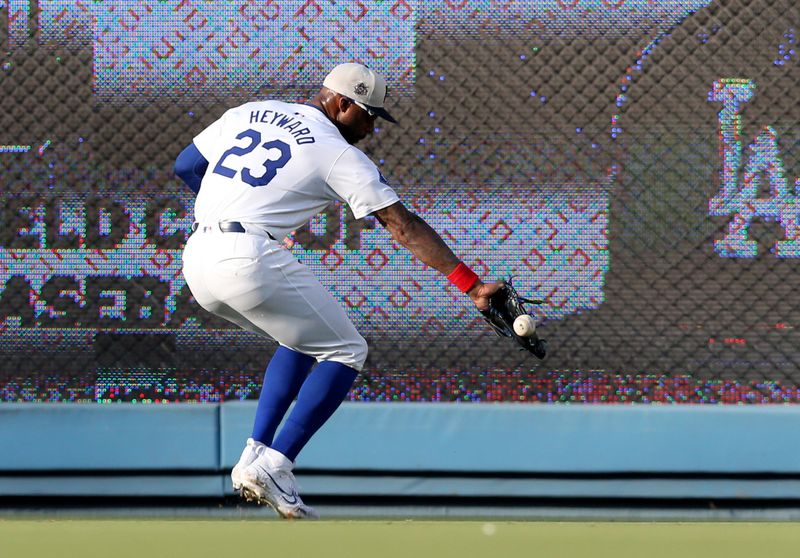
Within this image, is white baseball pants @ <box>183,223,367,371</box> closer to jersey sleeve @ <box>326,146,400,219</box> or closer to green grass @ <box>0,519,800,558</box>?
jersey sleeve @ <box>326,146,400,219</box>

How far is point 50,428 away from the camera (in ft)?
13.6

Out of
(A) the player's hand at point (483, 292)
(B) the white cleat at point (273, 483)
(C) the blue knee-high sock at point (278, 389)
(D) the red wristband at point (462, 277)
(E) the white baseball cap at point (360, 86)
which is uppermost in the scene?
(E) the white baseball cap at point (360, 86)

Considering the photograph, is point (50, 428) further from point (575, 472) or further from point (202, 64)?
point (575, 472)

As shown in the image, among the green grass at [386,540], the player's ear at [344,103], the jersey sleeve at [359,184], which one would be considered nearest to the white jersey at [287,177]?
the jersey sleeve at [359,184]

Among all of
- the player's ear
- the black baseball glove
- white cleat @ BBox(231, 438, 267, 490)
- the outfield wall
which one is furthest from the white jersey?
the outfield wall

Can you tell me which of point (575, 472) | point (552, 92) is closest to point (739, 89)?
point (552, 92)

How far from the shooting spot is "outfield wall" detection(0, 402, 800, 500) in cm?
404

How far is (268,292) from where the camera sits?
3.15 metres

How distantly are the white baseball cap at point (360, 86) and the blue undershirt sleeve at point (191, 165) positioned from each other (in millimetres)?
472

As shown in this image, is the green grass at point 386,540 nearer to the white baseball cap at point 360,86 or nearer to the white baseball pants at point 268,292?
the white baseball pants at point 268,292

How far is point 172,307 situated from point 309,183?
1004 millimetres

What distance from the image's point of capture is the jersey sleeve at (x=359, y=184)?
123 inches

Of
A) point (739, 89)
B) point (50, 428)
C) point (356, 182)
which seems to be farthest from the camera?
point (50, 428)

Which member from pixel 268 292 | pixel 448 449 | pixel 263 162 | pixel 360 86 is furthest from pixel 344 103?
pixel 448 449
